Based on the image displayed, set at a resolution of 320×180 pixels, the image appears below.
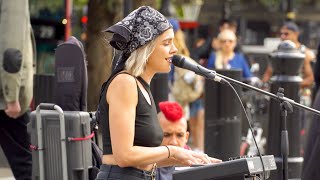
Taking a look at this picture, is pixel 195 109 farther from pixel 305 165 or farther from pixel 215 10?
pixel 215 10

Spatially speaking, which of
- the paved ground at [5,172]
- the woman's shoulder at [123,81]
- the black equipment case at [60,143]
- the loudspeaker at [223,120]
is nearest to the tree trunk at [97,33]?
the loudspeaker at [223,120]

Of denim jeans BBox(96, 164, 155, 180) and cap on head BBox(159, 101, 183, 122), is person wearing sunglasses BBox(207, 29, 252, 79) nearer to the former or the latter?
cap on head BBox(159, 101, 183, 122)

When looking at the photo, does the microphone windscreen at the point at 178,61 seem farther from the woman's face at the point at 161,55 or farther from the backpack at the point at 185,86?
the backpack at the point at 185,86

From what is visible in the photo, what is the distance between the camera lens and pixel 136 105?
4629 millimetres

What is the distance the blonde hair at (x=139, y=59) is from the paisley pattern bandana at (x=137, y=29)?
2cm

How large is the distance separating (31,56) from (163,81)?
6.23ft

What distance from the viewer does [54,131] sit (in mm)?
5496

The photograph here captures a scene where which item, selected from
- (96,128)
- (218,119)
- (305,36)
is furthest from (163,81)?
(305,36)

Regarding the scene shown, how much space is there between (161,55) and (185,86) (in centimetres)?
686

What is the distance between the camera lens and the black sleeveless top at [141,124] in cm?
465

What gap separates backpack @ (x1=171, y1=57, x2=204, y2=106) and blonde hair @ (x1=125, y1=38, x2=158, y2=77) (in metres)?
6.72

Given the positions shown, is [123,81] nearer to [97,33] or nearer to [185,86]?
[185,86]

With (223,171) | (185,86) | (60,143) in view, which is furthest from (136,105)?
(185,86)

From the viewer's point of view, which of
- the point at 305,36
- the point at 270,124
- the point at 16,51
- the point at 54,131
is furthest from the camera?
A: the point at 305,36
